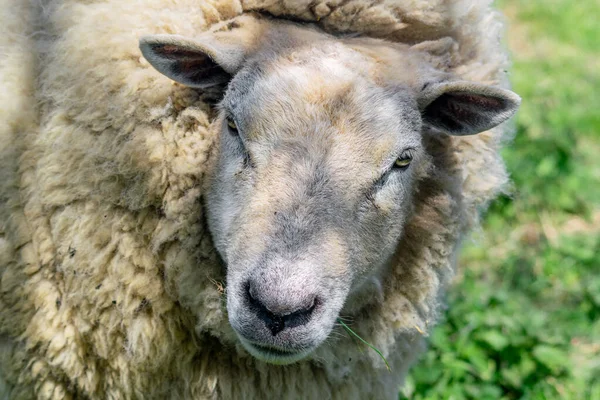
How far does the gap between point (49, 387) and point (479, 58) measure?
2.18 metres

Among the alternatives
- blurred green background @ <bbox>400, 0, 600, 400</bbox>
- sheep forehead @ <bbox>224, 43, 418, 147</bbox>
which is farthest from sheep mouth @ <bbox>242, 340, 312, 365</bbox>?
blurred green background @ <bbox>400, 0, 600, 400</bbox>

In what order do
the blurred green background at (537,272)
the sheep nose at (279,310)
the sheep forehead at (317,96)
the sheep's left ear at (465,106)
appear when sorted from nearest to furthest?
1. the sheep nose at (279,310)
2. the sheep forehead at (317,96)
3. the sheep's left ear at (465,106)
4. the blurred green background at (537,272)

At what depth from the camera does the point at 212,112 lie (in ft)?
9.00

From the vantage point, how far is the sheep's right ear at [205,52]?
8.24 feet

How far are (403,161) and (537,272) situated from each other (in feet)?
7.56

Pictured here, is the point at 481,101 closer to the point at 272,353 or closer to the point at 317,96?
the point at 317,96

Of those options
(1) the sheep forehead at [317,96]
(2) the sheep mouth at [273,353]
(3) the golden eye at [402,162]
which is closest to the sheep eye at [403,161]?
(3) the golden eye at [402,162]

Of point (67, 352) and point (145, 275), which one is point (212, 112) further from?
point (67, 352)

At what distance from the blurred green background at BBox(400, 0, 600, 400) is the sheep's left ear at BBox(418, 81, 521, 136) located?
2.30 ft

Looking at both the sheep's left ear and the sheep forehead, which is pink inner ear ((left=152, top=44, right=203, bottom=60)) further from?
the sheep's left ear

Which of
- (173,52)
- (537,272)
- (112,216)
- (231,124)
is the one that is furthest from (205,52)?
(537,272)

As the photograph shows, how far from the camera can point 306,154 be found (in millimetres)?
2459

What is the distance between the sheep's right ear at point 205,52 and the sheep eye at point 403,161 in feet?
2.23

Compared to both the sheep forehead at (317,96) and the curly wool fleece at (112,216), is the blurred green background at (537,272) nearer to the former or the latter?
the sheep forehead at (317,96)
